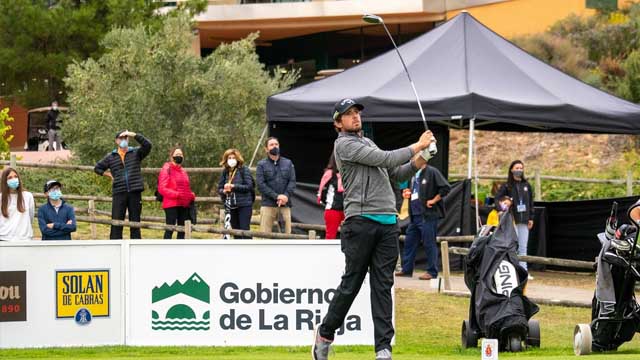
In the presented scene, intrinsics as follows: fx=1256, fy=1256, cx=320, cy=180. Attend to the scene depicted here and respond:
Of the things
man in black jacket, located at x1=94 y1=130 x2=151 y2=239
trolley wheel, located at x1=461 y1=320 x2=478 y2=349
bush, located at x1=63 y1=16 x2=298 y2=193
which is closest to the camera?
trolley wheel, located at x1=461 y1=320 x2=478 y2=349

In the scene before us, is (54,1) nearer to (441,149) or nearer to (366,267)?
(441,149)

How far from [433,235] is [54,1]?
25.8 meters

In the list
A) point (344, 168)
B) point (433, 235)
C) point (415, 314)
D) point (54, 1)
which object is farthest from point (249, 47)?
point (344, 168)

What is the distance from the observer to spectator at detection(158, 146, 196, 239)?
18.5 meters

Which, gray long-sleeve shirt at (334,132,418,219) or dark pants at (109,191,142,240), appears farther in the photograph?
dark pants at (109,191,142,240)

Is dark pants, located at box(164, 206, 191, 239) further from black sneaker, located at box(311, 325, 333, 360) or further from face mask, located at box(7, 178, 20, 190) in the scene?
black sneaker, located at box(311, 325, 333, 360)

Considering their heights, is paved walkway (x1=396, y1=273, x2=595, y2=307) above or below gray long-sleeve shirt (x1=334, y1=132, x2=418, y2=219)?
below

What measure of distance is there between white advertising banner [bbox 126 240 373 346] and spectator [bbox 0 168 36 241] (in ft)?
8.12

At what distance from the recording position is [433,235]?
17500 mm

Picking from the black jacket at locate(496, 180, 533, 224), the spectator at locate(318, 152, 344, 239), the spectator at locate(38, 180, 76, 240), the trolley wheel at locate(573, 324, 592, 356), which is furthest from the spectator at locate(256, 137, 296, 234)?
the trolley wheel at locate(573, 324, 592, 356)

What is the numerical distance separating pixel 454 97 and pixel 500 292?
23.3 ft

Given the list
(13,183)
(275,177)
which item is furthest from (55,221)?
(275,177)

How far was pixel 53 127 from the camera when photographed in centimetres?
3825

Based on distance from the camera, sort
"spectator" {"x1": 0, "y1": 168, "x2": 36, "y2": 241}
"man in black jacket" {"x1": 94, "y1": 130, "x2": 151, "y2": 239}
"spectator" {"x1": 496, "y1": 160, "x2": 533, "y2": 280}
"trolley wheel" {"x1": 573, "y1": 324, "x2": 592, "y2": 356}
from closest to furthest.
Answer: "trolley wheel" {"x1": 573, "y1": 324, "x2": 592, "y2": 356} < "spectator" {"x1": 0, "y1": 168, "x2": 36, "y2": 241} < "spectator" {"x1": 496, "y1": 160, "x2": 533, "y2": 280} < "man in black jacket" {"x1": 94, "y1": 130, "x2": 151, "y2": 239}
